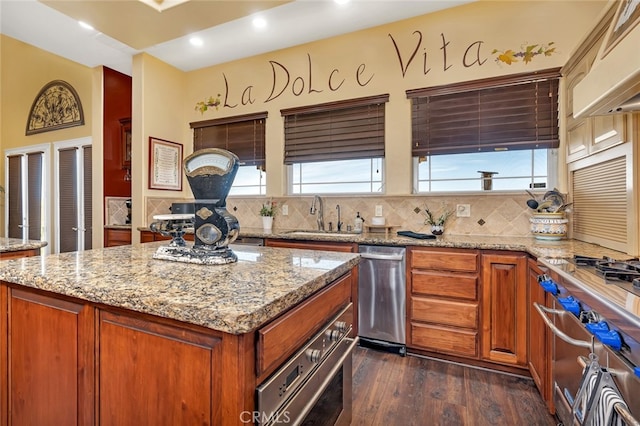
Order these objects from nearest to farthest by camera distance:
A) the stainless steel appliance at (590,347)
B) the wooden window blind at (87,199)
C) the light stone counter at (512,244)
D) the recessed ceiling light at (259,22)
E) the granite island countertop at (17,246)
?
the stainless steel appliance at (590,347), the light stone counter at (512,244), the granite island countertop at (17,246), the recessed ceiling light at (259,22), the wooden window blind at (87,199)

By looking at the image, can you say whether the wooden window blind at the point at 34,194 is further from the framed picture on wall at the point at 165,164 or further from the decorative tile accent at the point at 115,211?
the framed picture on wall at the point at 165,164

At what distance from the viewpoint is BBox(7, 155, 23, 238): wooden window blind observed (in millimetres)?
5016

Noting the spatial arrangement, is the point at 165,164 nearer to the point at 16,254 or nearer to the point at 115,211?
the point at 115,211

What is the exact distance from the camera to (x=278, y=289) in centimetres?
91

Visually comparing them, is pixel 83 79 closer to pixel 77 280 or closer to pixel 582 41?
pixel 77 280

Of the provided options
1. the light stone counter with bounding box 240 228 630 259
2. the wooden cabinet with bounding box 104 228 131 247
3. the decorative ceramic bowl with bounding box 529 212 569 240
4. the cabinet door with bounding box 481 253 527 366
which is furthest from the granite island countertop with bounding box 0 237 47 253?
the decorative ceramic bowl with bounding box 529 212 569 240

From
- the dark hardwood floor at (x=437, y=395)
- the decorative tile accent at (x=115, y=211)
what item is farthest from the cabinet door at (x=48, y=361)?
the decorative tile accent at (x=115, y=211)

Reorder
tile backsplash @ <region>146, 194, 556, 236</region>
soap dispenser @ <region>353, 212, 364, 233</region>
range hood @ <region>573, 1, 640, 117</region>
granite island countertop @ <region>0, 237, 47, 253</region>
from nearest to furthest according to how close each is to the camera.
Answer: range hood @ <region>573, 1, 640, 117</region>, granite island countertop @ <region>0, 237, 47, 253</region>, tile backsplash @ <region>146, 194, 556, 236</region>, soap dispenser @ <region>353, 212, 364, 233</region>

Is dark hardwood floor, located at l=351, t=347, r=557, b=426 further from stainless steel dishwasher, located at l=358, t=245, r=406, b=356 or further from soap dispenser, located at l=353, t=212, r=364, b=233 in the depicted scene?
soap dispenser, located at l=353, t=212, r=364, b=233

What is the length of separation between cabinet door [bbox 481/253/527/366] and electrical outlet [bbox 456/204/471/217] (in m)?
0.68

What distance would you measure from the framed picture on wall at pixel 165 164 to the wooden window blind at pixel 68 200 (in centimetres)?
151

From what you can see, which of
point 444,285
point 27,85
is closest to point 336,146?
point 444,285

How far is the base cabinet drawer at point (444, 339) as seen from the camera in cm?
225

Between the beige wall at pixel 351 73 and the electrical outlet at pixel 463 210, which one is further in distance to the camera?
the electrical outlet at pixel 463 210
